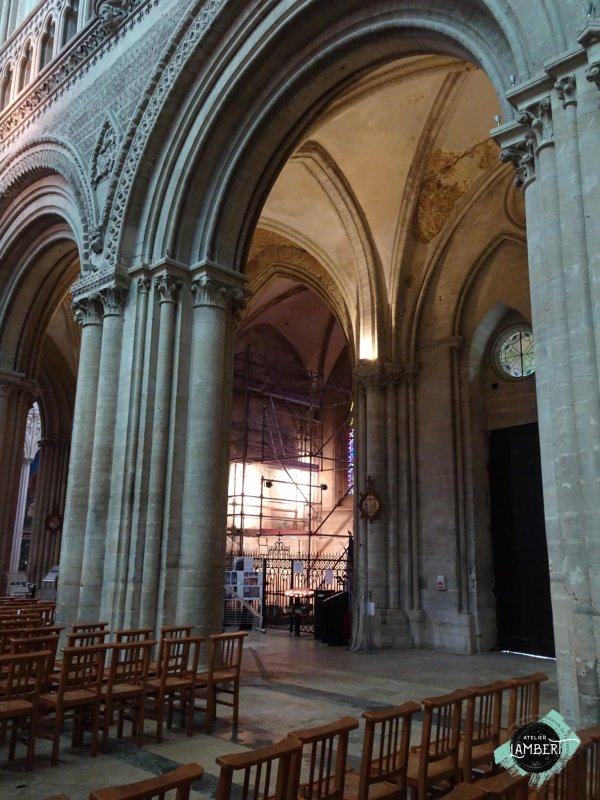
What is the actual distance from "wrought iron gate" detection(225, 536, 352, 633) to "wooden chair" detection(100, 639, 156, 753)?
374 inches

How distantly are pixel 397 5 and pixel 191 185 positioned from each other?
3.75m

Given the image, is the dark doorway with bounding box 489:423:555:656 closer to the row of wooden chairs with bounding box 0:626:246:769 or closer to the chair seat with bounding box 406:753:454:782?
the row of wooden chairs with bounding box 0:626:246:769

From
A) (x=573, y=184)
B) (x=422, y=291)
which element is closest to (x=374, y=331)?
(x=422, y=291)

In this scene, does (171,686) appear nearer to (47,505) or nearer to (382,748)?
(382,748)

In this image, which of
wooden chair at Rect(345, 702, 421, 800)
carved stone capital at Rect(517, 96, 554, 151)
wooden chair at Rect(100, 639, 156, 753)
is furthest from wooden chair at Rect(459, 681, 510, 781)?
carved stone capital at Rect(517, 96, 554, 151)

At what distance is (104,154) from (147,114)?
1306mm

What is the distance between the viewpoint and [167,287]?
970cm

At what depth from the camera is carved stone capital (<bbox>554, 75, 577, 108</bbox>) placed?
5.44 metres

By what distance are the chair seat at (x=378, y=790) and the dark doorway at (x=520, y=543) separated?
395 inches

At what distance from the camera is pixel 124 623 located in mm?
8648

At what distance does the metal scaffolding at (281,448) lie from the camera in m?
27.2

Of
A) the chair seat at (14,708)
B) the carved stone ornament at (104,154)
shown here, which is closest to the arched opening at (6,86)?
the carved stone ornament at (104,154)

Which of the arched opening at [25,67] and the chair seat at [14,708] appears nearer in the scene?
the chair seat at [14,708]

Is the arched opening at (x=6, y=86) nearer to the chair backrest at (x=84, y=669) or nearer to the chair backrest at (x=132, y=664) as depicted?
the chair backrest at (x=132, y=664)
